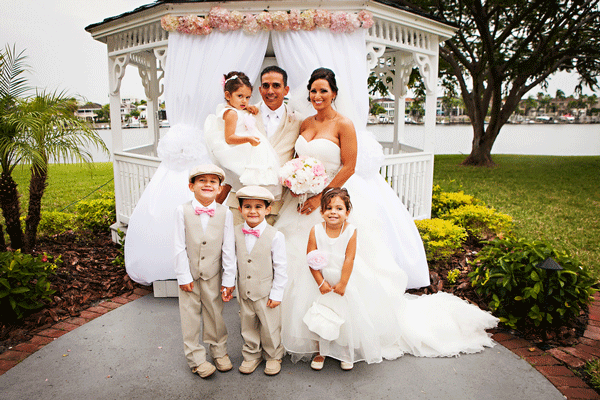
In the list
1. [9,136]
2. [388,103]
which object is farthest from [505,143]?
[9,136]

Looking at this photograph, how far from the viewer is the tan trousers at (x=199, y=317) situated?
119 inches

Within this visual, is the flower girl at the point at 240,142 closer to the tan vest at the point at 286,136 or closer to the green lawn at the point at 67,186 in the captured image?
the tan vest at the point at 286,136

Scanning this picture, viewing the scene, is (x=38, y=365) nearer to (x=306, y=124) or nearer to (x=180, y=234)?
(x=180, y=234)

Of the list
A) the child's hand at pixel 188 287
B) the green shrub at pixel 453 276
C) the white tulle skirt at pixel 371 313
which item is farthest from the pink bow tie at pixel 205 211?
the green shrub at pixel 453 276

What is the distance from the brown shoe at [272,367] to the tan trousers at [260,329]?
0.03 meters

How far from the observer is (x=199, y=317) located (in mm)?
3098

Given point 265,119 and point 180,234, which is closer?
point 180,234

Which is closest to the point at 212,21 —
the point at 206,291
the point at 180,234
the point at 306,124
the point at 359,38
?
the point at 359,38

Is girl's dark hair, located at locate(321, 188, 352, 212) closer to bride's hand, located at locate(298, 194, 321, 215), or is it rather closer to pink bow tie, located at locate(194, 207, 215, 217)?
bride's hand, located at locate(298, 194, 321, 215)

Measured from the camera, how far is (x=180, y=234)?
115 inches

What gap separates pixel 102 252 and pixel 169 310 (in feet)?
7.34

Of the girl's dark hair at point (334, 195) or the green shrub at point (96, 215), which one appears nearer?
the girl's dark hair at point (334, 195)

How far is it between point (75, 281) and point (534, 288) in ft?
15.5

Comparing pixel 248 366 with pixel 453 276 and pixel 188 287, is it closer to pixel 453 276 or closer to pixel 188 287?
pixel 188 287
